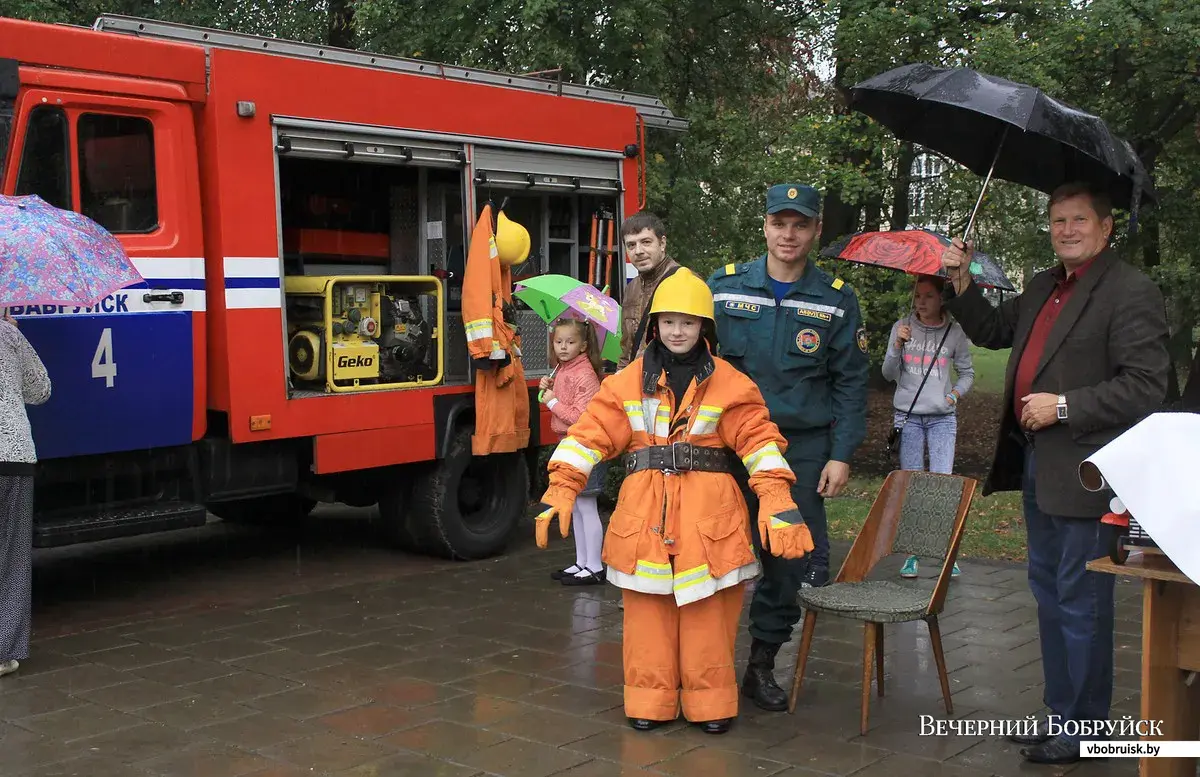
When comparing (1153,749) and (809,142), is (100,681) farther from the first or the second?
(809,142)

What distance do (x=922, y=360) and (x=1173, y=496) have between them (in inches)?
173

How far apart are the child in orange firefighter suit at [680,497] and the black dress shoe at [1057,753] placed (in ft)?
3.57

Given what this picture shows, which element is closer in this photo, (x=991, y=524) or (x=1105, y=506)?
(x=1105, y=506)

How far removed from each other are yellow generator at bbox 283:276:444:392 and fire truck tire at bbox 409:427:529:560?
616mm

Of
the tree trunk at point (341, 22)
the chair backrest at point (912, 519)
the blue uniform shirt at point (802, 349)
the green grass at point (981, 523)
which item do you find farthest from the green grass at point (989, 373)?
the blue uniform shirt at point (802, 349)

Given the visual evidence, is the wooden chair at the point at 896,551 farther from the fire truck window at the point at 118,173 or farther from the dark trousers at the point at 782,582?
the fire truck window at the point at 118,173

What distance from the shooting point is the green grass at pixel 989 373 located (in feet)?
82.5

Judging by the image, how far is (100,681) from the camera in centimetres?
567

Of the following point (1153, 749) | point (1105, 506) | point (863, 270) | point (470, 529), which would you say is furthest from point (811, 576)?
point (863, 270)

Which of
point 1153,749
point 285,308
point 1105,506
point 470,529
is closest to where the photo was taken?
point 1153,749

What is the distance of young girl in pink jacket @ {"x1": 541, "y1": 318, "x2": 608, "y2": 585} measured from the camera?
25.3ft

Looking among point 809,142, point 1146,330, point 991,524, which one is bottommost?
point 991,524

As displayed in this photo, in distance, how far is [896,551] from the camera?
538cm

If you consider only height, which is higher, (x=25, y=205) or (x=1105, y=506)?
(x=25, y=205)
